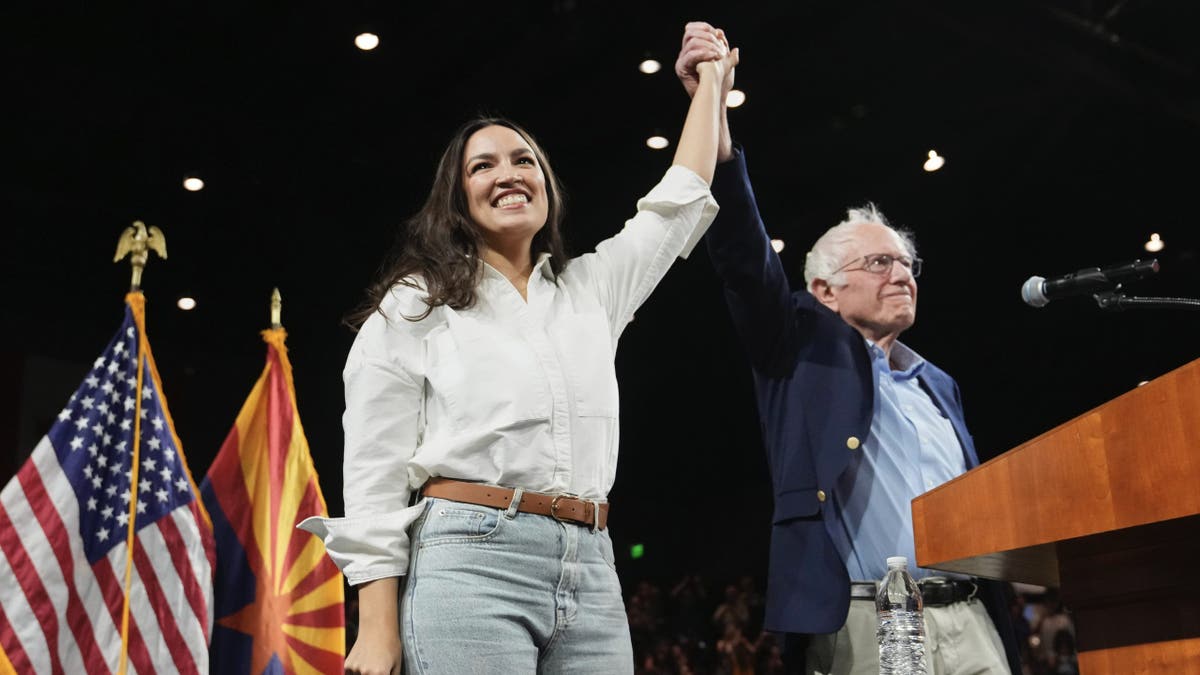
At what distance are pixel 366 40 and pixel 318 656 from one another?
98.1 inches

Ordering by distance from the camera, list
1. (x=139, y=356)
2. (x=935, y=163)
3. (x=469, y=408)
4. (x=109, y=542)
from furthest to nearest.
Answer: (x=935, y=163) → (x=139, y=356) → (x=109, y=542) → (x=469, y=408)

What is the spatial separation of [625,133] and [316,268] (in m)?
1.78

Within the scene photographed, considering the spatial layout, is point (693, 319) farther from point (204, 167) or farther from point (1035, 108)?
point (204, 167)

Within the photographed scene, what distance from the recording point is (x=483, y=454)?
1.60 metres

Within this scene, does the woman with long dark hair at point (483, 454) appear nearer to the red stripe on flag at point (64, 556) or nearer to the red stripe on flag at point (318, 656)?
the red stripe on flag at point (64, 556)

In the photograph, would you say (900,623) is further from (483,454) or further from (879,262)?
(879,262)

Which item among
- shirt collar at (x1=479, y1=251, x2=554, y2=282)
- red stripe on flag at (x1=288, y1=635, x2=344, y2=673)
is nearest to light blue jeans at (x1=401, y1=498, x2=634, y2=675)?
shirt collar at (x1=479, y1=251, x2=554, y2=282)

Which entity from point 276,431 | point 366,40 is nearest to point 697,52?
point 276,431

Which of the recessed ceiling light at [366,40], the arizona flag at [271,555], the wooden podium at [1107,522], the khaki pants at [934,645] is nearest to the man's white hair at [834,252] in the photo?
the khaki pants at [934,645]

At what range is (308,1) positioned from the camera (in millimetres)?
4582

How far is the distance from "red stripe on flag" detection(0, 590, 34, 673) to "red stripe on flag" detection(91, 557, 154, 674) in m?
0.26

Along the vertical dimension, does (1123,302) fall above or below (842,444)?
above

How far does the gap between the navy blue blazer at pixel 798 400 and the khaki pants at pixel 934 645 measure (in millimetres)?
67

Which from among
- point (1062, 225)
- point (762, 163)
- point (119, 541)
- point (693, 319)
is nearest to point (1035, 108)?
point (1062, 225)
